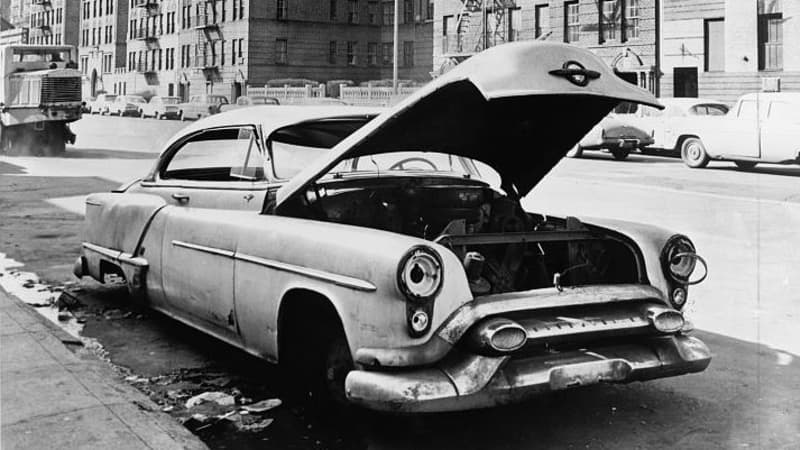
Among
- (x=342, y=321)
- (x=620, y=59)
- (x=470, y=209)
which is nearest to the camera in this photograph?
(x=342, y=321)

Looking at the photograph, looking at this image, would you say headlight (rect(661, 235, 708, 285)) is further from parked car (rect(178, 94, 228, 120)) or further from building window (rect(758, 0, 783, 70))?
parked car (rect(178, 94, 228, 120))

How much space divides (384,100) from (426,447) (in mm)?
49353

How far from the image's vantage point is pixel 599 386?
4840 mm

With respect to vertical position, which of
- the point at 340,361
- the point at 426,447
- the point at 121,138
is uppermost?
the point at 121,138

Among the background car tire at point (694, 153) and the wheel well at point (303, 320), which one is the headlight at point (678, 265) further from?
the background car tire at point (694, 153)

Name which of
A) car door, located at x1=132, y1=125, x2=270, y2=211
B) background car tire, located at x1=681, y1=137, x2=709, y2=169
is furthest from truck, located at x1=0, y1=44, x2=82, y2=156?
car door, located at x1=132, y1=125, x2=270, y2=211

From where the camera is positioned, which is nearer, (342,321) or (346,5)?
(342,321)

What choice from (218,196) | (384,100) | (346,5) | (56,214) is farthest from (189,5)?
(218,196)

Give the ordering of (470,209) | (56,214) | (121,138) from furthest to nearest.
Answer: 1. (121,138)
2. (56,214)
3. (470,209)

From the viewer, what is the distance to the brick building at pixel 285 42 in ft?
208

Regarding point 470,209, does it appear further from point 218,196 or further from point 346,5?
point 346,5

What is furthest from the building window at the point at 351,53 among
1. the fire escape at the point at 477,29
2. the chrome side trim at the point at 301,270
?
the chrome side trim at the point at 301,270

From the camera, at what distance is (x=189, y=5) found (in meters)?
70.8

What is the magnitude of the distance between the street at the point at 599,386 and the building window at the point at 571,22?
29.0 metres
